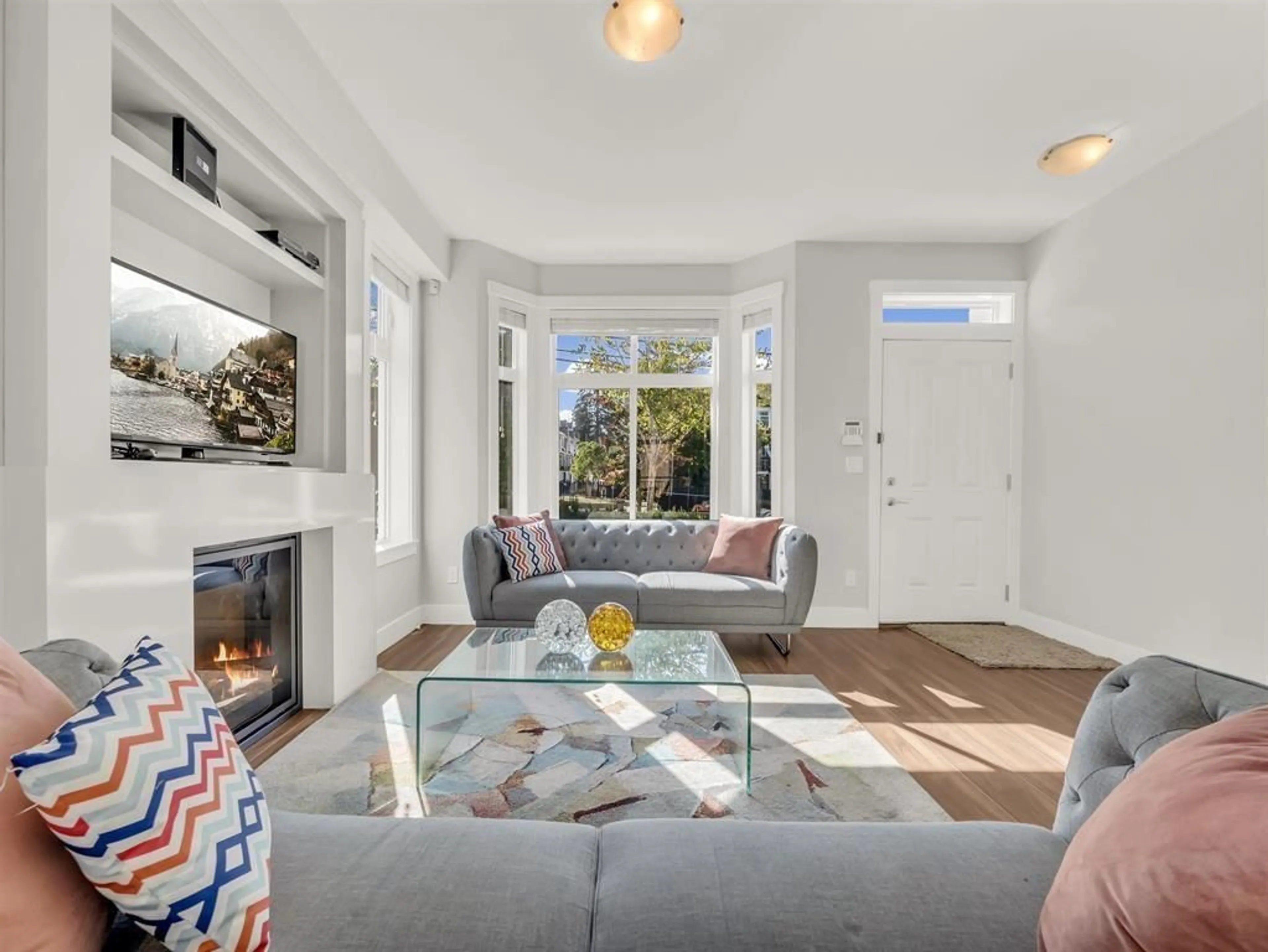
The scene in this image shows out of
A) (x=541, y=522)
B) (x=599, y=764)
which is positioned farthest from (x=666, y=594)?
(x=599, y=764)

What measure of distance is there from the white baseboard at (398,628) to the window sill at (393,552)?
37cm

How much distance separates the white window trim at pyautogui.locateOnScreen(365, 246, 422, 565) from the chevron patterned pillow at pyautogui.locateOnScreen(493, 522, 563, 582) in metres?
0.80

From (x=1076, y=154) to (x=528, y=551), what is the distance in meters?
3.53

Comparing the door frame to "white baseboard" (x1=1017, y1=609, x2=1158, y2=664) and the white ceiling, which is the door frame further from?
the white ceiling

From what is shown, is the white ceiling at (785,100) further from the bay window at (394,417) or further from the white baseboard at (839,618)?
the white baseboard at (839,618)

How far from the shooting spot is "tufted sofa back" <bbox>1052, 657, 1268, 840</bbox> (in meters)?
0.99

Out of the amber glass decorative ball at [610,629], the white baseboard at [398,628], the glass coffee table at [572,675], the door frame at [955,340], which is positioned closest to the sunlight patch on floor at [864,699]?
the glass coffee table at [572,675]

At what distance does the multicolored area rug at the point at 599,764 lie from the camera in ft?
6.63

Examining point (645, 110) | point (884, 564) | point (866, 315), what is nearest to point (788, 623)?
point (884, 564)

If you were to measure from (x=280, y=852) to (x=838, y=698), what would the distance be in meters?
2.59

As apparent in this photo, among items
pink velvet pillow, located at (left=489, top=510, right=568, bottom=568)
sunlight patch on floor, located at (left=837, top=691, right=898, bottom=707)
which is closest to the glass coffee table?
sunlight patch on floor, located at (left=837, top=691, right=898, bottom=707)

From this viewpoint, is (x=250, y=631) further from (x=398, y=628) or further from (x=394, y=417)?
(x=394, y=417)

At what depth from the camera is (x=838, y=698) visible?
3062 mm

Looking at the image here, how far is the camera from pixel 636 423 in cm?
505
